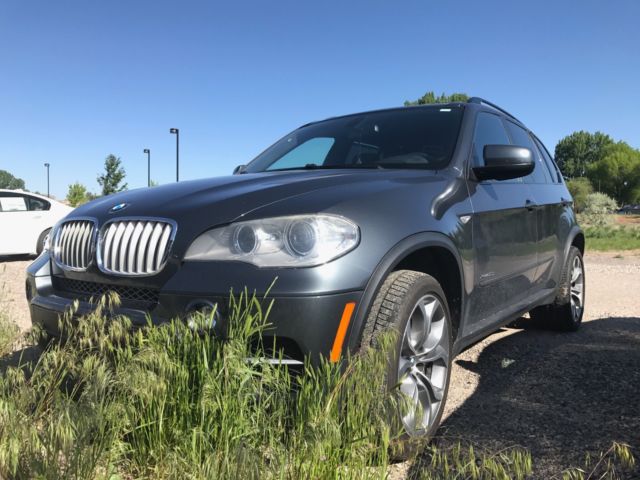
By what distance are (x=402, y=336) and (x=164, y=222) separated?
3.71ft

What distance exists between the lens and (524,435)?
2520 mm

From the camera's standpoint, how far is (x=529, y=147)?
15.1ft

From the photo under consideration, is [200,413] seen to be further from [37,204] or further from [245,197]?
[37,204]

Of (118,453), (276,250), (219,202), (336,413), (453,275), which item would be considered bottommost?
(118,453)

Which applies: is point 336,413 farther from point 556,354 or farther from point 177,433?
point 556,354

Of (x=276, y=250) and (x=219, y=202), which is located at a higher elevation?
(x=219, y=202)

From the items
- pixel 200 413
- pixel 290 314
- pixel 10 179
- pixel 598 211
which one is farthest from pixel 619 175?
pixel 10 179

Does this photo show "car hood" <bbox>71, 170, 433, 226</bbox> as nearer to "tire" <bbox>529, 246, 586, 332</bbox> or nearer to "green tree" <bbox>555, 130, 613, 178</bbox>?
"tire" <bbox>529, 246, 586, 332</bbox>

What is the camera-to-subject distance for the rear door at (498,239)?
9.82 ft

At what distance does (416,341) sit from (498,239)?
1160 millimetres

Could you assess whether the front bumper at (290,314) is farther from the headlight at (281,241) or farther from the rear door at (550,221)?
the rear door at (550,221)

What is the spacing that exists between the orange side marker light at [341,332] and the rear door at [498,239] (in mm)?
1144

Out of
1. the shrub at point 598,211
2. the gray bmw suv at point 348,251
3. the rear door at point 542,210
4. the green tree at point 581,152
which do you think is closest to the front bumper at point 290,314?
the gray bmw suv at point 348,251

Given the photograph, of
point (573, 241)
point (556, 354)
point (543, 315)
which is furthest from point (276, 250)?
point (573, 241)
